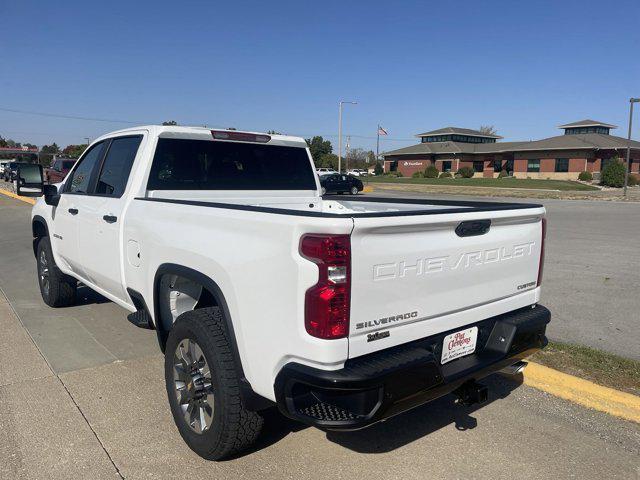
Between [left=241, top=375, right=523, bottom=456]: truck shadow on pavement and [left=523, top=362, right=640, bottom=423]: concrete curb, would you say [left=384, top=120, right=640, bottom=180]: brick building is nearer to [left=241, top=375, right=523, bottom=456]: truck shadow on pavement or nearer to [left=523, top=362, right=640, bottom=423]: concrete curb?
[left=523, top=362, right=640, bottom=423]: concrete curb

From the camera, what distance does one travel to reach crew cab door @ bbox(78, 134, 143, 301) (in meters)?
4.11

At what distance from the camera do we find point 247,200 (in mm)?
4520

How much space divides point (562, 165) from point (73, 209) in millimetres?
63008

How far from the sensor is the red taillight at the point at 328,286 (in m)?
2.32

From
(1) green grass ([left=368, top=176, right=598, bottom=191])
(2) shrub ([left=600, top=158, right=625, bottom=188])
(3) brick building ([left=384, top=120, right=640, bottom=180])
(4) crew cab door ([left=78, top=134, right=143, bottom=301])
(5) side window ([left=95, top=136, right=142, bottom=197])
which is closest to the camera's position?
(4) crew cab door ([left=78, top=134, right=143, bottom=301])

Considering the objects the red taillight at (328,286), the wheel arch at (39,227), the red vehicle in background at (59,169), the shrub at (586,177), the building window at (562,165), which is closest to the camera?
A: the red taillight at (328,286)

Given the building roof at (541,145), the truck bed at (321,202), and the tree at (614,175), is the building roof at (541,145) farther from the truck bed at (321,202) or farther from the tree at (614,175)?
the truck bed at (321,202)

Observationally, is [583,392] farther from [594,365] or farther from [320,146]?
[320,146]

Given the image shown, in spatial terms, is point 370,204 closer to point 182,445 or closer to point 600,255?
point 182,445

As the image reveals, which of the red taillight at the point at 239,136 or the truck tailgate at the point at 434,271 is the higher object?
the red taillight at the point at 239,136

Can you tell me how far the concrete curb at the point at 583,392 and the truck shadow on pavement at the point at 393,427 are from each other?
0.39m

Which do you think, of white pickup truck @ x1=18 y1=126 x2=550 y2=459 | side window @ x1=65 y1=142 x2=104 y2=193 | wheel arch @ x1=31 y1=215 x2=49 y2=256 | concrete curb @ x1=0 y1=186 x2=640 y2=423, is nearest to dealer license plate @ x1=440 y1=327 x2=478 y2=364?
white pickup truck @ x1=18 y1=126 x2=550 y2=459

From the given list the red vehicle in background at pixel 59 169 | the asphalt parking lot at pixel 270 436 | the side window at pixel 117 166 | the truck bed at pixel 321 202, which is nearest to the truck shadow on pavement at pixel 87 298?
the asphalt parking lot at pixel 270 436

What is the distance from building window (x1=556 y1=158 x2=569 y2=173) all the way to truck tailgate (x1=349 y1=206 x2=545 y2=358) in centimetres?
6233
